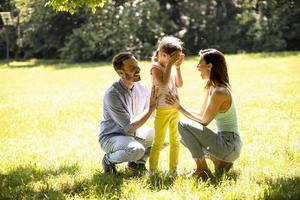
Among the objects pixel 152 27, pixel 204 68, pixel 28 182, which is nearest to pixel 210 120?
pixel 204 68

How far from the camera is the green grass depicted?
17.0 feet

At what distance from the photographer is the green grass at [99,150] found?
17.0 ft

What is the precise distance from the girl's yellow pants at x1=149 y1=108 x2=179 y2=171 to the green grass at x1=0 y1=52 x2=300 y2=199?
0.31 metres

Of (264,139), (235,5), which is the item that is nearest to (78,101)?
(264,139)

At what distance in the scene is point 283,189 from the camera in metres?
4.98

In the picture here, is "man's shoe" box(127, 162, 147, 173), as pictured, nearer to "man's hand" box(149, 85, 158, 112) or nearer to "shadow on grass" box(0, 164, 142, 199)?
"shadow on grass" box(0, 164, 142, 199)

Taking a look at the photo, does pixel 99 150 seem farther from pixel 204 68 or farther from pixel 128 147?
pixel 204 68

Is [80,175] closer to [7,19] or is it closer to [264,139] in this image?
[264,139]

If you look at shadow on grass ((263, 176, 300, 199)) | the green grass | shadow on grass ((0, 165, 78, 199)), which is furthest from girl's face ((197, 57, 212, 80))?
shadow on grass ((0, 165, 78, 199))

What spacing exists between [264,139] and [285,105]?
374 cm

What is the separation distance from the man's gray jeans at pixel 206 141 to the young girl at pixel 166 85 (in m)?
0.28

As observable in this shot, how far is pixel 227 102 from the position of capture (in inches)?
219

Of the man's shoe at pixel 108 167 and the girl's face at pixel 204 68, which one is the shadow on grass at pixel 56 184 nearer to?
the man's shoe at pixel 108 167

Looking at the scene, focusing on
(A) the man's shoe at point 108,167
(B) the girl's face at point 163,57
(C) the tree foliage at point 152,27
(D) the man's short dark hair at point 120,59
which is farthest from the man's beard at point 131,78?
(C) the tree foliage at point 152,27
